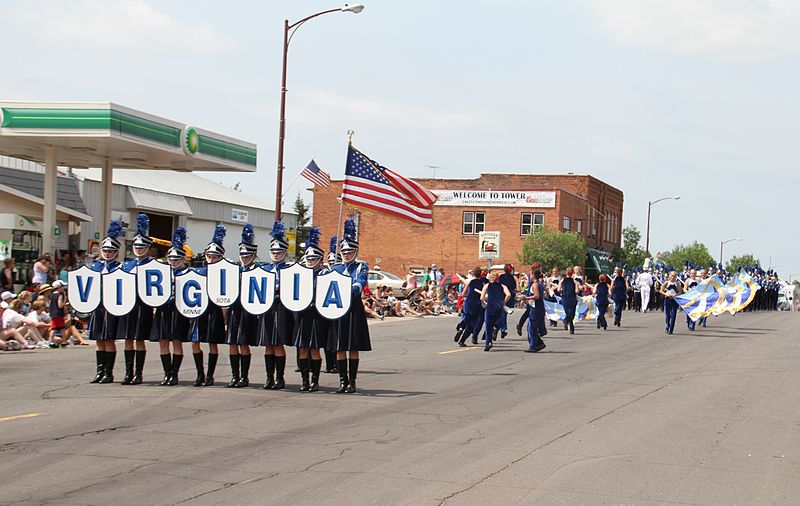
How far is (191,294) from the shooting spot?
12812mm

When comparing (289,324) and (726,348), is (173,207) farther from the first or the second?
(289,324)

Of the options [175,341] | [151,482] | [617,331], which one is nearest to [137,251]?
[175,341]

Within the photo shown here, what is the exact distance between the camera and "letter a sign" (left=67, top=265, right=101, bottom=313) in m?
13.0

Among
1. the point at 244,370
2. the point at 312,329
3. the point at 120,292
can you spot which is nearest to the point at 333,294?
the point at 312,329

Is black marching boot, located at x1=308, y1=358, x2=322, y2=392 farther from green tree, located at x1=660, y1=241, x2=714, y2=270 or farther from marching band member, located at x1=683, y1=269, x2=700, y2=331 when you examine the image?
green tree, located at x1=660, y1=241, x2=714, y2=270

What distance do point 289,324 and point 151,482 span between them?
5.31 m

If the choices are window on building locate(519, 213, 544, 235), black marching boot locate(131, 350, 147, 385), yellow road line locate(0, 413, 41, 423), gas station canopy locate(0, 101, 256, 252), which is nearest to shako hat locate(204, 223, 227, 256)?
black marching boot locate(131, 350, 147, 385)

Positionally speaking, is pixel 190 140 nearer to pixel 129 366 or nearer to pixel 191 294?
pixel 129 366

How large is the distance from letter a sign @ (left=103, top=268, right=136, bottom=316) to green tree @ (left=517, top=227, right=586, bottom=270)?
52081mm

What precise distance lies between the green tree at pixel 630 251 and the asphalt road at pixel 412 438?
214ft

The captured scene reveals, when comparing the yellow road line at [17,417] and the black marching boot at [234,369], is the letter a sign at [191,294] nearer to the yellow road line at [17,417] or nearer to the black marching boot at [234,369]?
the black marching boot at [234,369]

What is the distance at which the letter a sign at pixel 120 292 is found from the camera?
1289cm

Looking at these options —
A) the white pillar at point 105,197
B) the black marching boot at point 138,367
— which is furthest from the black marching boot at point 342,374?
the white pillar at point 105,197

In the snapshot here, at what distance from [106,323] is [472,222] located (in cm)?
5702
